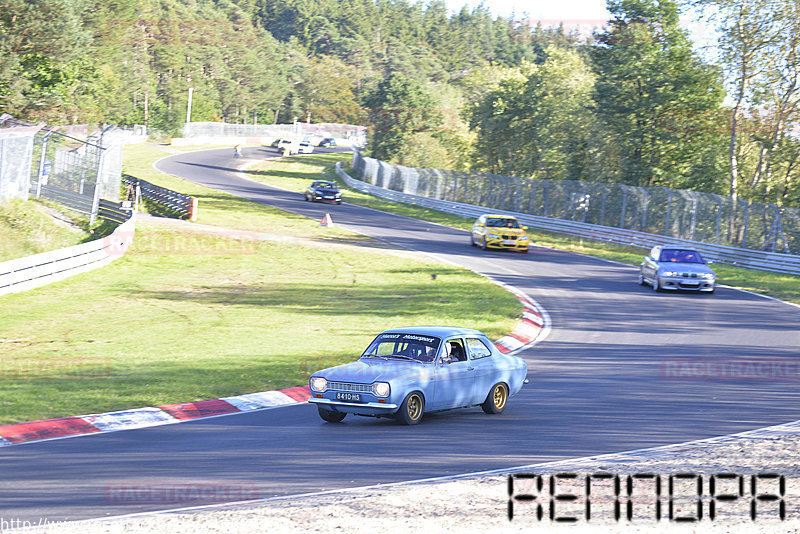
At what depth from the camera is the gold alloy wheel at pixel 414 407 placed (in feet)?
36.7

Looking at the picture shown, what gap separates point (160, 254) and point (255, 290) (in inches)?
331

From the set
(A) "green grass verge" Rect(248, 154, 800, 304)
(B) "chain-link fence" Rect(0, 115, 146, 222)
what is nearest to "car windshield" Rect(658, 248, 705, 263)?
(A) "green grass verge" Rect(248, 154, 800, 304)

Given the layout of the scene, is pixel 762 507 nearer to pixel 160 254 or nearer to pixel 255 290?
pixel 255 290

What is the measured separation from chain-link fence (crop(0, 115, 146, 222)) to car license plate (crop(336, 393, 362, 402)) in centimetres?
2354

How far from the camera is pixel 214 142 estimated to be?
11381 cm

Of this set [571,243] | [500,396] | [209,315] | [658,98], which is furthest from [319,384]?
[658,98]

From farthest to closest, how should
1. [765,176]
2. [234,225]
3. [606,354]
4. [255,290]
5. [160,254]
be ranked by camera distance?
[765,176], [234,225], [160,254], [255,290], [606,354]

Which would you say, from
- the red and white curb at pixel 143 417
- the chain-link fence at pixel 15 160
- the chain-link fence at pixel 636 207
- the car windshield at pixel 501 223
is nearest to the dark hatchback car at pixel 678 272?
the chain-link fence at pixel 636 207

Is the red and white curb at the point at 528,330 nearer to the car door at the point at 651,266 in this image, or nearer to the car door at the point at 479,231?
the car door at the point at 651,266

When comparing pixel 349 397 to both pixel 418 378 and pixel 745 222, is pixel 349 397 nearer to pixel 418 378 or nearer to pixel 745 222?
pixel 418 378

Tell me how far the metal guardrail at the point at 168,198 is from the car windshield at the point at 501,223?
49.1 feet

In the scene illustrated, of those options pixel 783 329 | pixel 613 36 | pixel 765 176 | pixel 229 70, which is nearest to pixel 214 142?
pixel 229 70

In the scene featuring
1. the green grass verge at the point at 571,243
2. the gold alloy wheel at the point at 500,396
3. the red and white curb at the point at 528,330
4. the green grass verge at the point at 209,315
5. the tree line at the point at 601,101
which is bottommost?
the green grass verge at the point at 209,315

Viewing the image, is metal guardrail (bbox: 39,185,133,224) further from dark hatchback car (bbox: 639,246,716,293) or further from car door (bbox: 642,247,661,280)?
dark hatchback car (bbox: 639,246,716,293)
